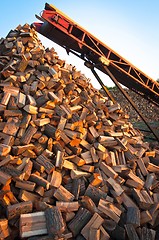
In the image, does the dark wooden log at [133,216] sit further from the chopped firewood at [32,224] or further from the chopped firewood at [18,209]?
the chopped firewood at [18,209]

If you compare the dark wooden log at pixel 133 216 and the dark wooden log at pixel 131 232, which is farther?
the dark wooden log at pixel 133 216

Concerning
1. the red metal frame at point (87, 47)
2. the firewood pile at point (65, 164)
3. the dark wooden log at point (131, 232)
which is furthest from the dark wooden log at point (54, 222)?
the red metal frame at point (87, 47)

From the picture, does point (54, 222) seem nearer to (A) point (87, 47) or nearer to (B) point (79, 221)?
(B) point (79, 221)

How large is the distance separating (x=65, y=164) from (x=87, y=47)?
3457 millimetres

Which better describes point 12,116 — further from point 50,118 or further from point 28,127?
point 50,118

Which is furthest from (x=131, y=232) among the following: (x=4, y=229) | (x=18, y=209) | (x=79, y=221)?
(x=4, y=229)

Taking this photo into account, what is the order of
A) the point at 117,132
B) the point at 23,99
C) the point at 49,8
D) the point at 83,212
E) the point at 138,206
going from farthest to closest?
1. the point at 49,8
2. the point at 117,132
3. the point at 23,99
4. the point at 138,206
5. the point at 83,212

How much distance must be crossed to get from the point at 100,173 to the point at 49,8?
4.10 metres

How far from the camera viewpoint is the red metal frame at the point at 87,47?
6062mm

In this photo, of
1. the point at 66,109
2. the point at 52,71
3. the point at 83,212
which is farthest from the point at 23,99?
the point at 83,212

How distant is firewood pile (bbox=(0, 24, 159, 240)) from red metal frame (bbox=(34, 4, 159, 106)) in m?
0.85

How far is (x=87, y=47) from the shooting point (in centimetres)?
650

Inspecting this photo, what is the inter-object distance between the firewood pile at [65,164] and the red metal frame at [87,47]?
85 cm

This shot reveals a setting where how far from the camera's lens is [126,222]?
400cm
